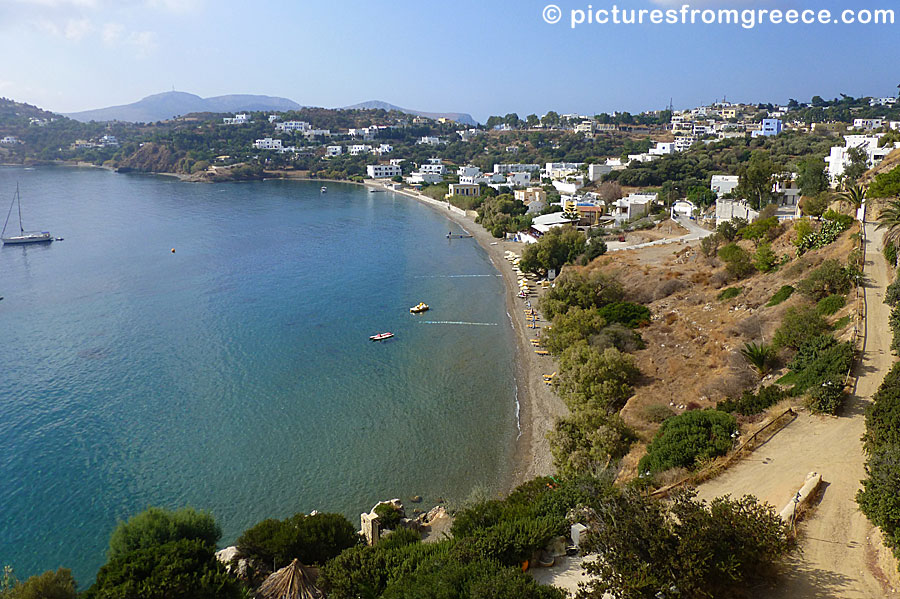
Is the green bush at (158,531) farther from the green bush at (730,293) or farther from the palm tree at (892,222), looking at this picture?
the palm tree at (892,222)

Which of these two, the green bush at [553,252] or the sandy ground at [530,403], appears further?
the green bush at [553,252]

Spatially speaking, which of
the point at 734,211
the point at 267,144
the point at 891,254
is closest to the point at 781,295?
the point at 891,254

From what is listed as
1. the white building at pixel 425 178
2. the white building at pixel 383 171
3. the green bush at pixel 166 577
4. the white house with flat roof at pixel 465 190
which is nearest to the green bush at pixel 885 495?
the green bush at pixel 166 577

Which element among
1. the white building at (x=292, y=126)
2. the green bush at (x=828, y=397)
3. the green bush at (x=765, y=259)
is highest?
the white building at (x=292, y=126)

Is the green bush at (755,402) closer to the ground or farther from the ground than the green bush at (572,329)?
farther from the ground

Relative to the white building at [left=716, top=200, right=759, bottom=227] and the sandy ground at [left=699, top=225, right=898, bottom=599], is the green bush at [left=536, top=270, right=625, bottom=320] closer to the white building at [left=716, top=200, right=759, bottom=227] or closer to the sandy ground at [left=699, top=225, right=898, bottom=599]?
the white building at [left=716, top=200, right=759, bottom=227]

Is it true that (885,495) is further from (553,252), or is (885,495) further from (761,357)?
(553,252)

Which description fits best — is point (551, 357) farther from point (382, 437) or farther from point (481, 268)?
point (481, 268)

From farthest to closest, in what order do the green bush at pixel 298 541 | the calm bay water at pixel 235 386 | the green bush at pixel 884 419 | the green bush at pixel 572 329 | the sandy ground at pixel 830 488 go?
the green bush at pixel 572 329
the calm bay water at pixel 235 386
the green bush at pixel 298 541
the green bush at pixel 884 419
the sandy ground at pixel 830 488
